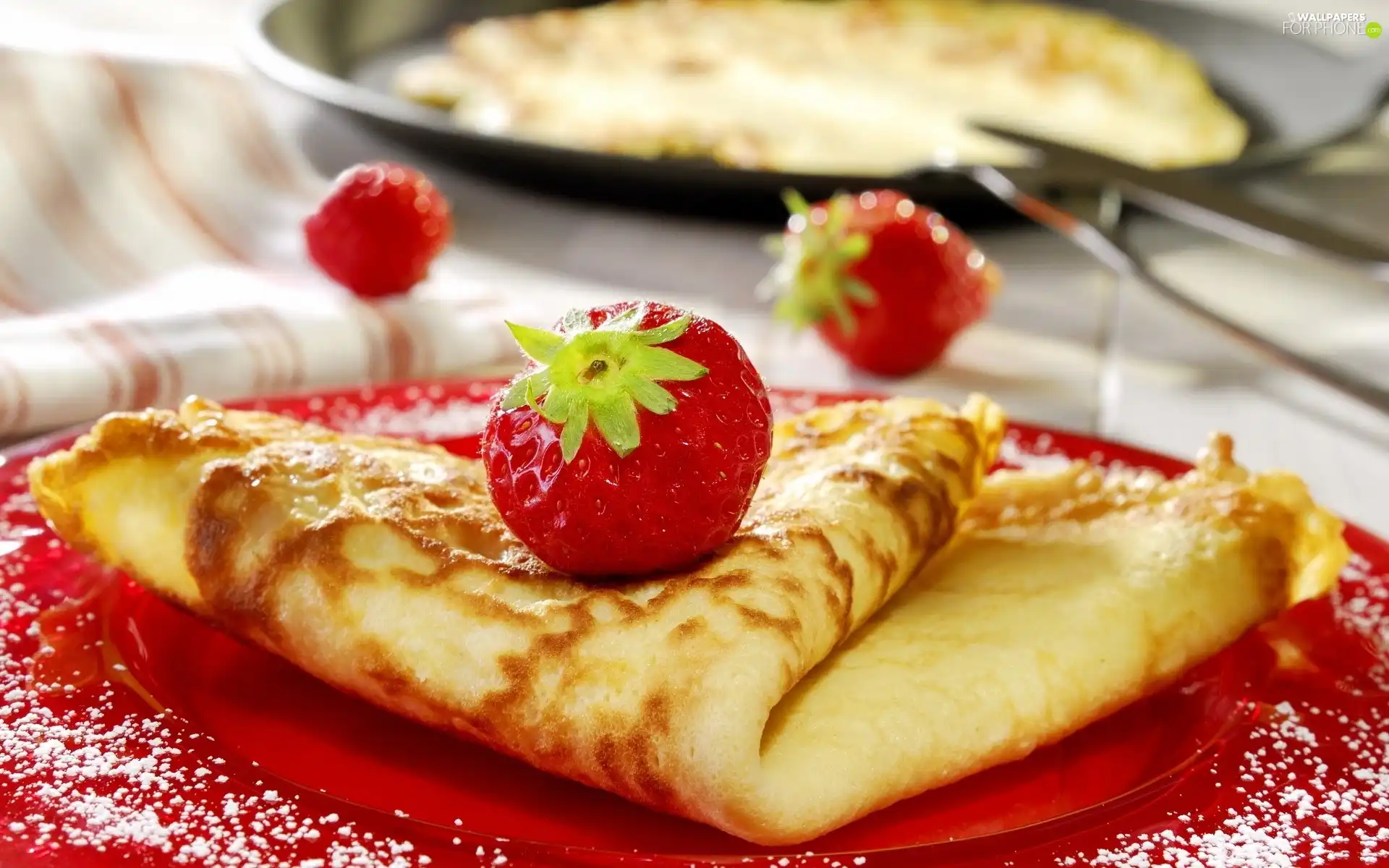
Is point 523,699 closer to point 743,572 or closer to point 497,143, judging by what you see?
point 743,572

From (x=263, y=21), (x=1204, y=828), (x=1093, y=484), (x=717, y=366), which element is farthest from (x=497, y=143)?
(x=1204, y=828)

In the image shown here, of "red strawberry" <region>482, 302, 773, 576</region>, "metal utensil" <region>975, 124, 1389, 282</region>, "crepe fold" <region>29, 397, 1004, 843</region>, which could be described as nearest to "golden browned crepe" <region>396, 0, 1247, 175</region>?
"metal utensil" <region>975, 124, 1389, 282</region>

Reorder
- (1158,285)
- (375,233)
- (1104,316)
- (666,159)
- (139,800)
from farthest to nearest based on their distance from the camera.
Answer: (1104,316) < (666,159) < (375,233) < (1158,285) < (139,800)

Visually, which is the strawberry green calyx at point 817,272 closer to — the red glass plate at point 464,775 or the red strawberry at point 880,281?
the red strawberry at point 880,281

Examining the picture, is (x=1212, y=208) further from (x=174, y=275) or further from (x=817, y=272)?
(x=174, y=275)

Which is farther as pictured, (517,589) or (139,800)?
(517,589)

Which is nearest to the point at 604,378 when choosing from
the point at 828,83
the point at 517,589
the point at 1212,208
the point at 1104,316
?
the point at 517,589

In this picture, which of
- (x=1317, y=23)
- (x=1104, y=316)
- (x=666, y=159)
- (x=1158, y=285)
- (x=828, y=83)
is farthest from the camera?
(x=1317, y=23)
